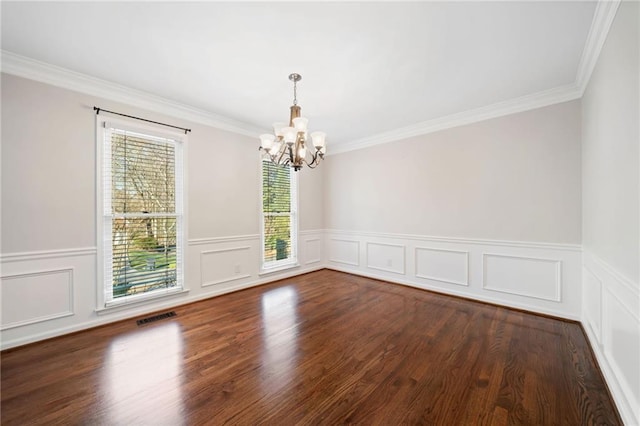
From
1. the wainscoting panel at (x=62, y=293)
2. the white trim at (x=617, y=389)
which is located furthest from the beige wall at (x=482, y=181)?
the wainscoting panel at (x=62, y=293)

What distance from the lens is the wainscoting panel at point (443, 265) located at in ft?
12.5

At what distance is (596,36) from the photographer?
204 centimetres

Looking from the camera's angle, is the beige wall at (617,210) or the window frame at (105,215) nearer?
the beige wall at (617,210)

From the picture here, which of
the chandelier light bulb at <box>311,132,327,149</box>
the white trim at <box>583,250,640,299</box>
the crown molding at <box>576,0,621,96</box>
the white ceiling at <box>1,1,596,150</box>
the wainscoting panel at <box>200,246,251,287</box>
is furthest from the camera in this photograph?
the wainscoting panel at <box>200,246,251,287</box>

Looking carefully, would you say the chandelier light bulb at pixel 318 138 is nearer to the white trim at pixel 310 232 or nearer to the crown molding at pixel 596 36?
the crown molding at pixel 596 36

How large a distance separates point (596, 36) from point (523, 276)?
8.57 feet

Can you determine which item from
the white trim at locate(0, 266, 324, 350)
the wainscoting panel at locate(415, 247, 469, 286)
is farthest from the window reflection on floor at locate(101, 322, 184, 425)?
the wainscoting panel at locate(415, 247, 469, 286)

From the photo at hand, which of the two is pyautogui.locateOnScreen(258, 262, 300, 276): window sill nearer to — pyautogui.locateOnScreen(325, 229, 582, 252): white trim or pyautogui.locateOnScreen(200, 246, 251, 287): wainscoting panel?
pyautogui.locateOnScreen(200, 246, 251, 287): wainscoting panel

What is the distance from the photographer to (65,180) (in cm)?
270

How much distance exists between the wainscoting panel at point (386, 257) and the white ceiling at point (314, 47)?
2486 mm

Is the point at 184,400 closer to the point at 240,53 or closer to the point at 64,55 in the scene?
the point at 240,53

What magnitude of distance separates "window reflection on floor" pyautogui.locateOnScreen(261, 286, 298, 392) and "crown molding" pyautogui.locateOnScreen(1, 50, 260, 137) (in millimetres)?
2774

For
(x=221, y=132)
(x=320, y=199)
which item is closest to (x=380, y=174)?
(x=320, y=199)

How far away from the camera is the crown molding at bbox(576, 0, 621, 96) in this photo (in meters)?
1.75
